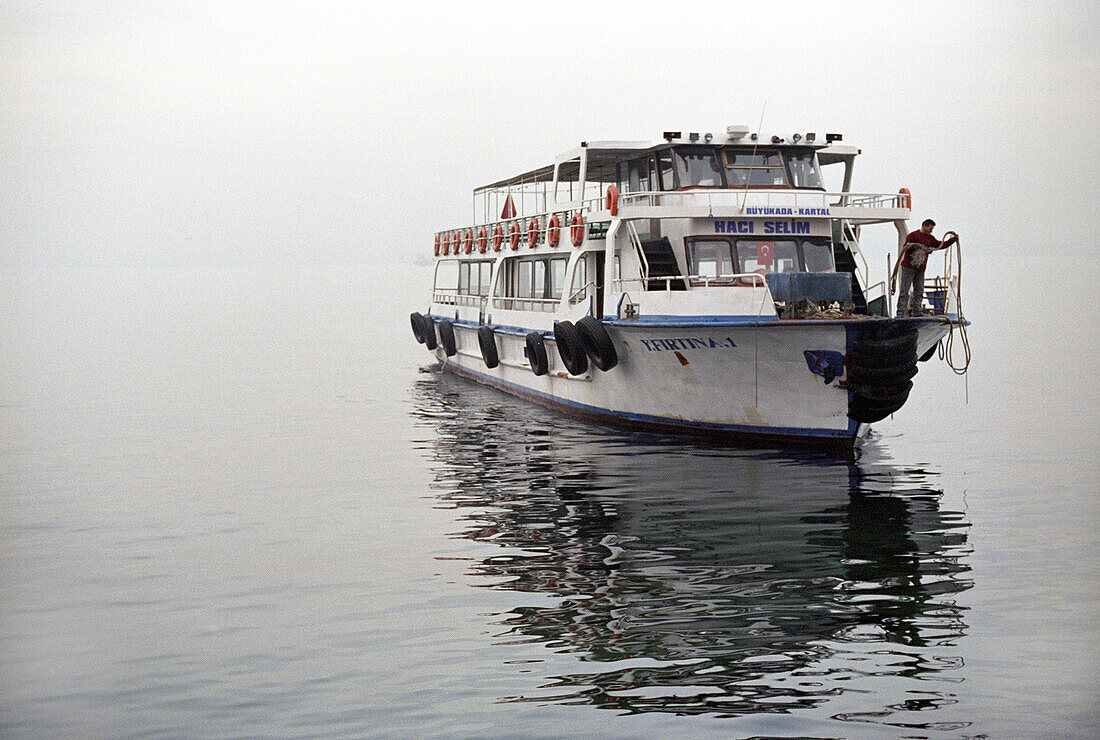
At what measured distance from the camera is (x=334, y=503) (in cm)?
1645

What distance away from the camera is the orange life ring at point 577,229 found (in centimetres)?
2294

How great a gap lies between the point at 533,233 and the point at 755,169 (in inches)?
231

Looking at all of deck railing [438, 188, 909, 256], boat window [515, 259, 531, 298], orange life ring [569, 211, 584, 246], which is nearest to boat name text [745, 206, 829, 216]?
deck railing [438, 188, 909, 256]

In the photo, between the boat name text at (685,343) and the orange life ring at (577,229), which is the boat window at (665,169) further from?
the boat name text at (685,343)

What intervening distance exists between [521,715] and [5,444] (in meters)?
17.6

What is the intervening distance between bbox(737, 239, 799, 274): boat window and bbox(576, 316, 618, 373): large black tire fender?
2.63 metres

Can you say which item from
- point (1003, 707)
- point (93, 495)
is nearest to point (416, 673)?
point (1003, 707)

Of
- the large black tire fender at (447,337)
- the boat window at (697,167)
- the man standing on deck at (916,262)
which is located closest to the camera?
the man standing on deck at (916,262)

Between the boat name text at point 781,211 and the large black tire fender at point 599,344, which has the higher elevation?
the boat name text at point 781,211

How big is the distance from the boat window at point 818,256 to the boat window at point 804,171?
4.71ft

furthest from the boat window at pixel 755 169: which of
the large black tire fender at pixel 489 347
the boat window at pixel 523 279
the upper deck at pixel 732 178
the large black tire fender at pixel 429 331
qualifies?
the large black tire fender at pixel 429 331

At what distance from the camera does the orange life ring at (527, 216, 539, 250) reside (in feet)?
86.8

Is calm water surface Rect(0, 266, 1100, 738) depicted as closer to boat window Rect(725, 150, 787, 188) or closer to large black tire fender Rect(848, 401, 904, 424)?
large black tire fender Rect(848, 401, 904, 424)

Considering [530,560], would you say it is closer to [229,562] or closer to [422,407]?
[229,562]
